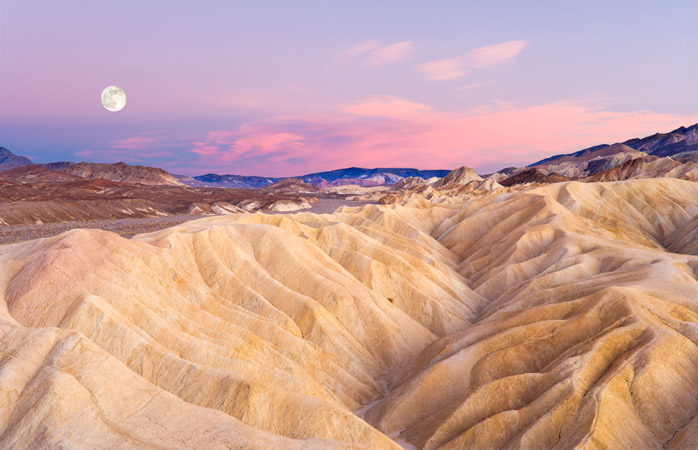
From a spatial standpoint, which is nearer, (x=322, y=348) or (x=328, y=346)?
(x=322, y=348)

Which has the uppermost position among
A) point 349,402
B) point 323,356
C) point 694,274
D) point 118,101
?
point 118,101

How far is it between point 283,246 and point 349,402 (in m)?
18.2

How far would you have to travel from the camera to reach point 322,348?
36.2 m

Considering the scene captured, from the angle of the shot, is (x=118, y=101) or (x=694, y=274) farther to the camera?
(x=118, y=101)

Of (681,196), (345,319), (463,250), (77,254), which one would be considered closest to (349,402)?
(345,319)

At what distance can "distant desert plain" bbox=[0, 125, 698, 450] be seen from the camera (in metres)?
20.2

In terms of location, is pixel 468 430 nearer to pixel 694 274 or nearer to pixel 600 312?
→ pixel 600 312

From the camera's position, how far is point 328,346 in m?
36.7

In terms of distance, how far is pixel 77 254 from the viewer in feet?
99.8

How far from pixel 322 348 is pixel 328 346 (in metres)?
0.70

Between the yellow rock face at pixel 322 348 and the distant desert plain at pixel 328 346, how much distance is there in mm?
116

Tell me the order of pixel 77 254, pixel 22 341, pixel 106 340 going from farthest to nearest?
pixel 77 254 < pixel 106 340 < pixel 22 341

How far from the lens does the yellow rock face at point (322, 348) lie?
20.1 metres

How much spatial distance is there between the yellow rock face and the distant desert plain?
0.12 metres
